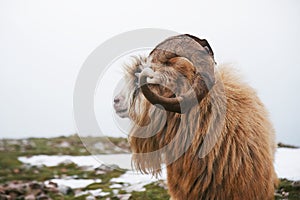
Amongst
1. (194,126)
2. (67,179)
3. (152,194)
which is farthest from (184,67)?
(67,179)

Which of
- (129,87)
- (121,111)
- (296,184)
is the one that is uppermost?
(129,87)

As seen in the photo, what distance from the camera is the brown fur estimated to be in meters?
1.95

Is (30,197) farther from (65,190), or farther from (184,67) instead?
(184,67)

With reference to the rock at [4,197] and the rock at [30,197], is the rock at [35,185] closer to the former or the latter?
the rock at [30,197]

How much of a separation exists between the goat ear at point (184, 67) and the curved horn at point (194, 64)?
0.05 feet

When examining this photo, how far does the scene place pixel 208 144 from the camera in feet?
6.44

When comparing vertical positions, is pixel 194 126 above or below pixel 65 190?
above

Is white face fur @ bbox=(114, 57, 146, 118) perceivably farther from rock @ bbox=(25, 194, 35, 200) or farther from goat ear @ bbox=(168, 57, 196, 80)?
rock @ bbox=(25, 194, 35, 200)

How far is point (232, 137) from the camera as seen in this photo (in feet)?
6.59

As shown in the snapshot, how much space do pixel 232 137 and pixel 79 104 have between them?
2.53ft

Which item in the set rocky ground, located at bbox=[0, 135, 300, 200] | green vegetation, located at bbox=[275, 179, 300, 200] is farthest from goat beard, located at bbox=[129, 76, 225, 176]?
green vegetation, located at bbox=[275, 179, 300, 200]

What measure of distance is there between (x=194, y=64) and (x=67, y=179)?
6.13 ft

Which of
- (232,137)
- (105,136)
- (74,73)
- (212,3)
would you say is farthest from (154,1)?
(232,137)

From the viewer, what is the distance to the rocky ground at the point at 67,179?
3.02 metres
